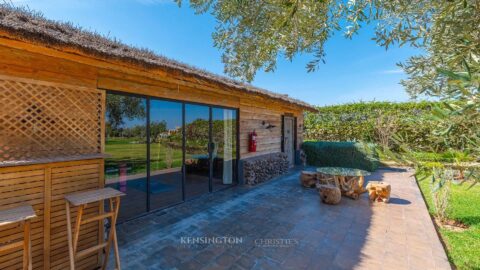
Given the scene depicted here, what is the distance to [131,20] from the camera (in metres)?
4.98

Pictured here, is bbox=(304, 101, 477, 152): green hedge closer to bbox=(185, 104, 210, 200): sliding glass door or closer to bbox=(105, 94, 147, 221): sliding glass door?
bbox=(185, 104, 210, 200): sliding glass door

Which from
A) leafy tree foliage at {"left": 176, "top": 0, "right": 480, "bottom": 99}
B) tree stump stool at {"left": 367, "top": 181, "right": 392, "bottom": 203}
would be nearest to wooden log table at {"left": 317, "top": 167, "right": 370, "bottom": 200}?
tree stump stool at {"left": 367, "top": 181, "right": 392, "bottom": 203}

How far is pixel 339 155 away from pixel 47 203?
1098 centimetres

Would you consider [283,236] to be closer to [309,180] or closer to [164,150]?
[309,180]

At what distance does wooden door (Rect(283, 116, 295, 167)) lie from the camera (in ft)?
35.9

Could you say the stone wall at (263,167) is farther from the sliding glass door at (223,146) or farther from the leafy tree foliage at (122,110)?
the leafy tree foliage at (122,110)

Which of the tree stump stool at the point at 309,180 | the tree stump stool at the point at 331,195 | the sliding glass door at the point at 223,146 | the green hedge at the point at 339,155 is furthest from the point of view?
the green hedge at the point at 339,155

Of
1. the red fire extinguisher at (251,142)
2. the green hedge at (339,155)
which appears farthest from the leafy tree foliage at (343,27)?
the green hedge at (339,155)

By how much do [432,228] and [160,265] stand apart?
5081 millimetres

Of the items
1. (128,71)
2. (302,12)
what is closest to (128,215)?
(128,71)

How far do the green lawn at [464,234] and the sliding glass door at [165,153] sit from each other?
4958 millimetres

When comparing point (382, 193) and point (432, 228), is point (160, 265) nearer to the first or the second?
point (432, 228)

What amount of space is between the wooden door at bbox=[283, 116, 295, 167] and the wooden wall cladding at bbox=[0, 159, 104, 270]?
862 centimetres

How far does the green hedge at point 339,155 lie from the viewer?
416 inches
